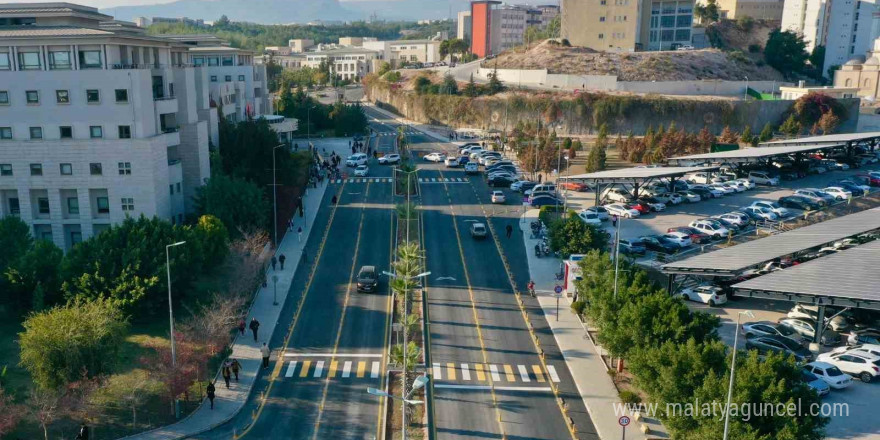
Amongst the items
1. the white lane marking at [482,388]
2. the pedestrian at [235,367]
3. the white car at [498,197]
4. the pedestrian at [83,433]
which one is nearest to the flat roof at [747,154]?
the white car at [498,197]

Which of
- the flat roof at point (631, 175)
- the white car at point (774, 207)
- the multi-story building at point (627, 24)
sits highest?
the multi-story building at point (627, 24)

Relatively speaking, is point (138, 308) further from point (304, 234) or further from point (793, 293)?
point (793, 293)

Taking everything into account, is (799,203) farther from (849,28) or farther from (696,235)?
(849,28)

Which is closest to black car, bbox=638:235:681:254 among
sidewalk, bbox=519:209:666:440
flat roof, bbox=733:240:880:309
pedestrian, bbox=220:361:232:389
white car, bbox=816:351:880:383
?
sidewalk, bbox=519:209:666:440

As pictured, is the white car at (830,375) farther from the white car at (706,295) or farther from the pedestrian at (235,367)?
the pedestrian at (235,367)

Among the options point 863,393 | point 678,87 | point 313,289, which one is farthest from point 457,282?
point 678,87

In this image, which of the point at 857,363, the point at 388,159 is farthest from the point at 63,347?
the point at 388,159
